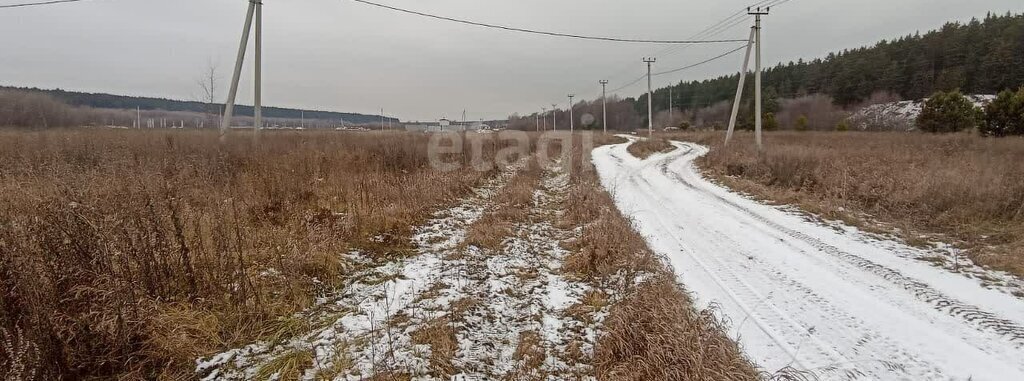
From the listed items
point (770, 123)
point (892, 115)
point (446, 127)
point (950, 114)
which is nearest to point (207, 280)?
point (950, 114)

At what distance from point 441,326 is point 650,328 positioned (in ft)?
5.68

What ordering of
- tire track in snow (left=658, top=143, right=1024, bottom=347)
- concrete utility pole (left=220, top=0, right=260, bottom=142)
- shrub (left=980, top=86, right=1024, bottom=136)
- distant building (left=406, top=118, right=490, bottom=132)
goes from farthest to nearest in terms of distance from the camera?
distant building (left=406, top=118, right=490, bottom=132)
shrub (left=980, top=86, right=1024, bottom=136)
concrete utility pole (left=220, top=0, right=260, bottom=142)
tire track in snow (left=658, top=143, right=1024, bottom=347)

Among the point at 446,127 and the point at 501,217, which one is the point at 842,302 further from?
the point at 446,127

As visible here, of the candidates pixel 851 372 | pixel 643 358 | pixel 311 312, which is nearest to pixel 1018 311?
pixel 851 372

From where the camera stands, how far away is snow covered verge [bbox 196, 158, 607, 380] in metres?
3.00

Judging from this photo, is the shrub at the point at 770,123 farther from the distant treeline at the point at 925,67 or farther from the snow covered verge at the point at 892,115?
the distant treeline at the point at 925,67

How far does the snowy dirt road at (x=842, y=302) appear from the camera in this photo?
10.2ft

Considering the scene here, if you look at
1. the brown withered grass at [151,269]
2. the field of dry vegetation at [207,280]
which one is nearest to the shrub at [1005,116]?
the field of dry vegetation at [207,280]

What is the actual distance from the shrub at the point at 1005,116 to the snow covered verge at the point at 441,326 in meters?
Answer: 31.9

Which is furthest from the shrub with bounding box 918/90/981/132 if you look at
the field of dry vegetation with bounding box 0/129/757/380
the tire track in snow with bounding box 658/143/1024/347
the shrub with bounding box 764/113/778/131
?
the field of dry vegetation with bounding box 0/129/757/380

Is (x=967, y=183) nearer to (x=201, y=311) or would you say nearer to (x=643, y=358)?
(x=643, y=358)

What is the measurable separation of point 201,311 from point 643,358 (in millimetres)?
3470

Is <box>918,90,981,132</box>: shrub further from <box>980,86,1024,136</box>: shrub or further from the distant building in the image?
the distant building

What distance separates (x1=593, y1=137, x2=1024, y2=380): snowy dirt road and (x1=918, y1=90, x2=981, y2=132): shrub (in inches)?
1395
